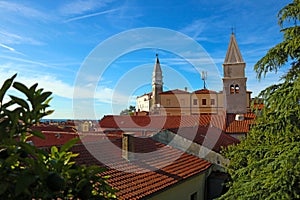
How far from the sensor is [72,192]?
1.27 metres

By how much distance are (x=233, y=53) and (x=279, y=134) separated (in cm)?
2211

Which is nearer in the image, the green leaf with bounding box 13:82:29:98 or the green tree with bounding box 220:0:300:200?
the green leaf with bounding box 13:82:29:98

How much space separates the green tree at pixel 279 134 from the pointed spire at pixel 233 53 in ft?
68.9

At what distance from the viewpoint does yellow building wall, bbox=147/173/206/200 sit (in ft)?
24.2

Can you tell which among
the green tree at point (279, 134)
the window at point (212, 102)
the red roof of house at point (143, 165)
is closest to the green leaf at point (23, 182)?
the green tree at point (279, 134)

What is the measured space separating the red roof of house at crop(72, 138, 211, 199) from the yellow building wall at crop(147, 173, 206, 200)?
0.26 meters

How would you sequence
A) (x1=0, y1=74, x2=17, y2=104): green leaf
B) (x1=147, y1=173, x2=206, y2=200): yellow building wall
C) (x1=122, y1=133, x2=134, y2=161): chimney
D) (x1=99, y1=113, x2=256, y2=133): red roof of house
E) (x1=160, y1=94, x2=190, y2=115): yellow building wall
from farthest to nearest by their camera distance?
1. (x1=160, y1=94, x2=190, y2=115): yellow building wall
2. (x1=99, y1=113, x2=256, y2=133): red roof of house
3. (x1=122, y1=133, x2=134, y2=161): chimney
4. (x1=147, y1=173, x2=206, y2=200): yellow building wall
5. (x1=0, y1=74, x2=17, y2=104): green leaf

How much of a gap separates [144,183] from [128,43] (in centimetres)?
455

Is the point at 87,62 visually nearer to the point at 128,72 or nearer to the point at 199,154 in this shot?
the point at 128,72

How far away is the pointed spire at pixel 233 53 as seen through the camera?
25502mm

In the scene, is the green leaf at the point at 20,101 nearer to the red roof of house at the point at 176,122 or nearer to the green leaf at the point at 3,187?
the green leaf at the point at 3,187

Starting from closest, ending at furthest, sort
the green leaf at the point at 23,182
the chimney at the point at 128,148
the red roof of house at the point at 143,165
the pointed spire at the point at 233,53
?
the green leaf at the point at 23,182 → the red roof of house at the point at 143,165 → the chimney at the point at 128,148 → the pointed spire at the point at 233,53

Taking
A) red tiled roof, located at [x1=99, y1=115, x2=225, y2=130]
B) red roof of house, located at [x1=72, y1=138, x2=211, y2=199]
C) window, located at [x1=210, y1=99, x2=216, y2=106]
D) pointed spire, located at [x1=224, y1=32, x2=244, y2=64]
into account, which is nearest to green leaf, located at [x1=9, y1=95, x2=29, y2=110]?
red roof of house, located at [x1=72, y1=138, x2=211, y2=199]

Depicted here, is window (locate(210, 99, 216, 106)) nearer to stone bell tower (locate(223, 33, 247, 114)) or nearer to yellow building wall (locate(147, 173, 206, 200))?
stone bell tower (locate(223, 33, 247, 114))
